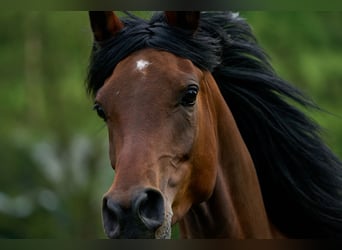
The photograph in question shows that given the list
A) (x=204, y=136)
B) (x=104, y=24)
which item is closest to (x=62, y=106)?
(x=104, y=24)

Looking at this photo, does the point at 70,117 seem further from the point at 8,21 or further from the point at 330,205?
the point at 330,205

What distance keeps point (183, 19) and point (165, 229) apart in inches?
22.4

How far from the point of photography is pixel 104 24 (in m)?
2.19

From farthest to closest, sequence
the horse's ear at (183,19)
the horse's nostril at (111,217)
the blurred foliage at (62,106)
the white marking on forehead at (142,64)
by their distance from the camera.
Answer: the blurred foliage at (62,106), the horse's ear at (183,19), the white marking on forehead at (142,64), the horse's nostril at (111,217)

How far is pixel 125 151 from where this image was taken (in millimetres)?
1949

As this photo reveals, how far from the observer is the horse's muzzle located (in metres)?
1.84

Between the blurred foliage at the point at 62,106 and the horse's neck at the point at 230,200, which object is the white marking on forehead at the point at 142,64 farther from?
the blurred foliage at the point at 62,106

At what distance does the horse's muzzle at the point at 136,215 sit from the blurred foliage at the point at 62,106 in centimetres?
366

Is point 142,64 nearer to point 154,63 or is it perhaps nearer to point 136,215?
point 154,63

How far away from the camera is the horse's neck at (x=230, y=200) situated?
2193mm

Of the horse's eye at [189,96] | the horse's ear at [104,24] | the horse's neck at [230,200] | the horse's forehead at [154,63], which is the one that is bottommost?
the horse's neck at [230,200]

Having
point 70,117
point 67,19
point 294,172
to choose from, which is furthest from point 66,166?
point 294,172

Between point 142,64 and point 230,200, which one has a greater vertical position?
point 142,64

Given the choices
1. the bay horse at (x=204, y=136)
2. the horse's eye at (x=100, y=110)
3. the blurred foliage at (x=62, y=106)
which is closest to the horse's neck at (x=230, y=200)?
the bay horse at (x=204, y=136)
